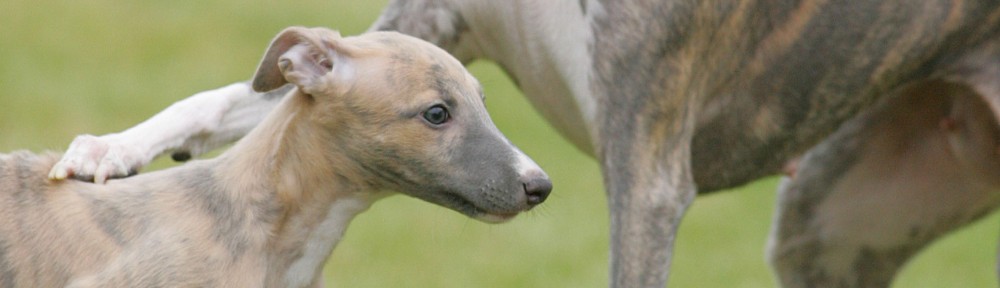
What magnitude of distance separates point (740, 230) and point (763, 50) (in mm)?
4316

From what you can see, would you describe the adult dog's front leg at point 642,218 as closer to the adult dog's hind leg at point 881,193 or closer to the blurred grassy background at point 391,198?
the adult dog's hind leg at point 881,193

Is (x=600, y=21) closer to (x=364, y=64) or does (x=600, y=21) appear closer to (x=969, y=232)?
(x=364, y=64)

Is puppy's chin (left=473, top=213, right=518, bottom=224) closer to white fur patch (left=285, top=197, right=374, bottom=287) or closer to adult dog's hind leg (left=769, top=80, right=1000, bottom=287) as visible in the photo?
white fur patch (left=285, top=197, right=374, bottom=287)

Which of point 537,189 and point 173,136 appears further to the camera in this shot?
point 173,136

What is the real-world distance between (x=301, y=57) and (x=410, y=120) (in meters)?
0.27

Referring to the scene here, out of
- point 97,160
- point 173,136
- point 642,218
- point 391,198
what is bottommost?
point 391,198

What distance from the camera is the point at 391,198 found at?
29.5ft

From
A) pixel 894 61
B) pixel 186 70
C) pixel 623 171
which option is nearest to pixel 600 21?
pixel 623 171

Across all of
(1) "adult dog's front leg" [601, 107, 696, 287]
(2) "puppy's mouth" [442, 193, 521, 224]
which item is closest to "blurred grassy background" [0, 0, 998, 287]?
(1) "adult dog's front leg" [601, 107, 696, 287]

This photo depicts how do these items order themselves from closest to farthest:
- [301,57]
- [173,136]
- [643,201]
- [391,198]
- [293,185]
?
[301,57], [293,185], [643,201], [173,136], [391,198]

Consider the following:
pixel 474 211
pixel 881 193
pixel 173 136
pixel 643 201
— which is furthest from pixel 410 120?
pixel 881 193

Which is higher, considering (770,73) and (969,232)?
(770,73)

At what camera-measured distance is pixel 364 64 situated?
13.5 ft

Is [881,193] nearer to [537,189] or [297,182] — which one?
[537,189]
